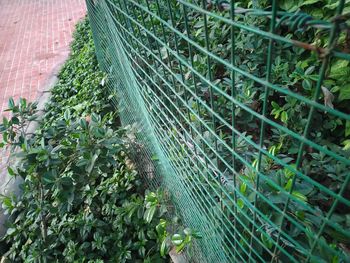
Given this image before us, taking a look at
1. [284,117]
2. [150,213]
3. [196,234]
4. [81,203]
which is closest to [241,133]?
[284,117]

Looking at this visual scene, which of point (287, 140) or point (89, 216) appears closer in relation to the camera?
point (287, 140)

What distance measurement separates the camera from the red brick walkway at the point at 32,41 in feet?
18.5

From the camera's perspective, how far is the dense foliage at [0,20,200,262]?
2076 mm

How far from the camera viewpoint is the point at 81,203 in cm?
245

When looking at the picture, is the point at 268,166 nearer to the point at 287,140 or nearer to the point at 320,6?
the point at 287,140

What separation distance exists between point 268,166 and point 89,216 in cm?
148

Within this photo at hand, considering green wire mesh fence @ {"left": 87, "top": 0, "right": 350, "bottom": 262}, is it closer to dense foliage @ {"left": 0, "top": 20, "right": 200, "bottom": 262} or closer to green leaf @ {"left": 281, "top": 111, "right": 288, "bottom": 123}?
green leaf @ {"left": 281, "top": 111, "right": 288, "bottom": 123}

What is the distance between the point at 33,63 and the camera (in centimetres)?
619

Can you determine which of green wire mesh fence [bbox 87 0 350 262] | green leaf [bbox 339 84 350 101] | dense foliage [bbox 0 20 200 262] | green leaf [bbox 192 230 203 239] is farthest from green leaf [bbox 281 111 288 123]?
dense foliage [bbox 0 20 200 262]

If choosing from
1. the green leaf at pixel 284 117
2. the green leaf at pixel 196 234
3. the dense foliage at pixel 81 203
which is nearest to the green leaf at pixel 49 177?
the dense foliage at pixel 81 203

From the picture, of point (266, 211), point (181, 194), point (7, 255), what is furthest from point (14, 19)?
point (266, 211)

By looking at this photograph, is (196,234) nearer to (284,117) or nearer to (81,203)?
(284,117)

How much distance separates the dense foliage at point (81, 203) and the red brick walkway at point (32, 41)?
10.4 ft

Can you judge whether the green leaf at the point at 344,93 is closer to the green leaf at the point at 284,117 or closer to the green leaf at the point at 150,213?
the green leaf at the point at 284,117
